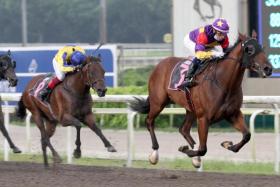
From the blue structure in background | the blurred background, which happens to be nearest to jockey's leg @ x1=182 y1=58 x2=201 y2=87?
the blurred background

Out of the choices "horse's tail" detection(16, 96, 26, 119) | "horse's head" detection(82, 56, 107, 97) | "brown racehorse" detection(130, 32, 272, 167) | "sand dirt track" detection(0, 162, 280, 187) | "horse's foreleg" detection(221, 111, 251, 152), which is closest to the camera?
"sand dirt track" detection(0, 162, 280, 187)

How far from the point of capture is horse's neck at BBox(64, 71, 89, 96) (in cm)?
957

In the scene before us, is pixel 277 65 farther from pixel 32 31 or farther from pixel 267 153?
pixel 32 31

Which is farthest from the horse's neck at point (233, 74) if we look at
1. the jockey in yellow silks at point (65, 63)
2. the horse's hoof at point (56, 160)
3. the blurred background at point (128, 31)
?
the blurred background at point (128, 31)

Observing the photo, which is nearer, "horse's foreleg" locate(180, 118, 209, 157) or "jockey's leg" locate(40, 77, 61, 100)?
"horse's foreleg" locate(180, 118, 209, 157)

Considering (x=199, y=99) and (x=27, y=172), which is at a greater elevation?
(x=199, y=99)

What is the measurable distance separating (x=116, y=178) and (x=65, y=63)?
2.21m

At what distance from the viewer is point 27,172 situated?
28.6 ft

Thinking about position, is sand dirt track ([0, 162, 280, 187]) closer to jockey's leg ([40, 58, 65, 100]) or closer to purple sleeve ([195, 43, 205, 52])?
jockey's leg ([40, 58, 65, 100])

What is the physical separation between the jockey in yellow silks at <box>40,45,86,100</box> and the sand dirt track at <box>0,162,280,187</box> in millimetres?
1153

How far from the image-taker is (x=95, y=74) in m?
9.25

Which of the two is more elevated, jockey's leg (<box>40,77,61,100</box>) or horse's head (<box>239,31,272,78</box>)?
horse's head (<box>239,31,272,78</box>)

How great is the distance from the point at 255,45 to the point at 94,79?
2064 mm

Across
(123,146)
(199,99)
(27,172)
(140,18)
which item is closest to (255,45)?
(199,99)
